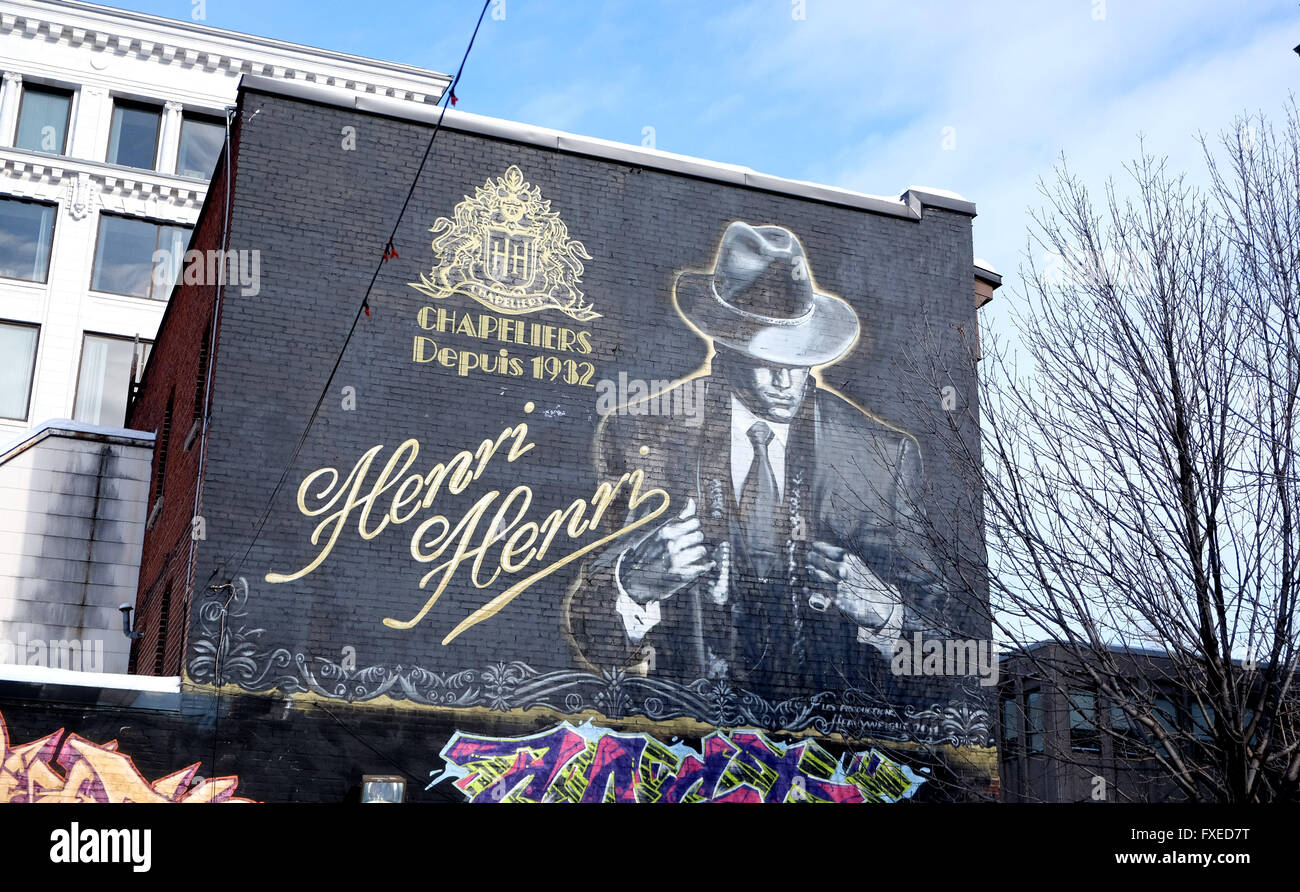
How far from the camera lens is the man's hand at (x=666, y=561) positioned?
15938mm

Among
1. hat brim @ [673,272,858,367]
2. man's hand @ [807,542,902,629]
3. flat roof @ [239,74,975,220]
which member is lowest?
man's hand @ [807,542,902,629]

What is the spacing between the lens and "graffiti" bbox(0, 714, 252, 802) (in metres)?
13.2

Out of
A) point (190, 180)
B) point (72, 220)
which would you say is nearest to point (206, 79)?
point (190, 180)

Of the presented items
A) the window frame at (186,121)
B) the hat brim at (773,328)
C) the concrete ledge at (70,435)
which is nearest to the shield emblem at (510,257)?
the hat brim at (773,328)

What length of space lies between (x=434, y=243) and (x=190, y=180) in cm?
1973

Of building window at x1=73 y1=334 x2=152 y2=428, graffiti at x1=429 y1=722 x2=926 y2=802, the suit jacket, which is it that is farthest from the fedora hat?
building window at x1=73 y1=334 x2=152 y2=428

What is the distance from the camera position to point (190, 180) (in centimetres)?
3338

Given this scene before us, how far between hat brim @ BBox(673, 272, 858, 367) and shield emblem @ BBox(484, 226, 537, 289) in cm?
196

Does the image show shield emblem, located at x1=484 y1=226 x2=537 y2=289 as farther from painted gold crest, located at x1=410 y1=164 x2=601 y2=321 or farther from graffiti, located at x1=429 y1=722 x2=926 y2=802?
graffiti, located at x1=429 y1=722 x2=926 y2=802

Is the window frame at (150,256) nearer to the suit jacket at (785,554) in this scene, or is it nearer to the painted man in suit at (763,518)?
the painted man in suit at (763,518)

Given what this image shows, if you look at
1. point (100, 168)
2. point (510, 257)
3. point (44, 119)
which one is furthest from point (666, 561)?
point (44, 119)

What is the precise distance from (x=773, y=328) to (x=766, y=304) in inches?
13.6

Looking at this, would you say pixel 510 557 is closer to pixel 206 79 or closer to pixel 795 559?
pixel 795 559

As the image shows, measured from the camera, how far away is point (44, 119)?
3312cm
